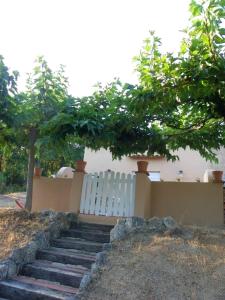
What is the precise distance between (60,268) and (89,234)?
55.2 inches

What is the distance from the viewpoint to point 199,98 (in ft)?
19.6

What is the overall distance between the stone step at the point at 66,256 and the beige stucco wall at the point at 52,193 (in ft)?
10.8

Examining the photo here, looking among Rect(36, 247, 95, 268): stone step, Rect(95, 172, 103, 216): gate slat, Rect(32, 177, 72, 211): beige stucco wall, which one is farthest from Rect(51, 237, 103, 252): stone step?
Rect(32, 177, 72, 211): beige stucco wall

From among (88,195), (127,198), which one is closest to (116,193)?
(127,198)

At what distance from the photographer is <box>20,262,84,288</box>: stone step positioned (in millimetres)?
5484

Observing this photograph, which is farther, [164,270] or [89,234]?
[89,234]

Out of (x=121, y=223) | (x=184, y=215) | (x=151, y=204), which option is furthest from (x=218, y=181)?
(x=121, y=223)

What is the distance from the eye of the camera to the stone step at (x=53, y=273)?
548 centimetres

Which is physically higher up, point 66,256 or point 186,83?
point 186,83

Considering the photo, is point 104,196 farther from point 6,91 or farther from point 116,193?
point 6,91

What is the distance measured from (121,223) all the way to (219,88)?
3.19 meters

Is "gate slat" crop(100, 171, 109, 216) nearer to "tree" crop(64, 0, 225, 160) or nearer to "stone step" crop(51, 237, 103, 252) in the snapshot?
"tree" crop(64, 0, 225, 160)

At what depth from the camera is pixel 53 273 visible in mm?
5691

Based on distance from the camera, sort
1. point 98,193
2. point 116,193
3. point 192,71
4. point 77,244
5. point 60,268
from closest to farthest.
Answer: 1. point 192,71
2. point 60,268
3. point 77,244
4. point 116,193
5. point 98,193
